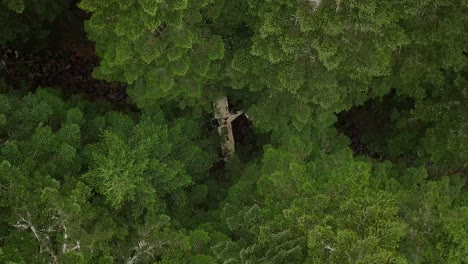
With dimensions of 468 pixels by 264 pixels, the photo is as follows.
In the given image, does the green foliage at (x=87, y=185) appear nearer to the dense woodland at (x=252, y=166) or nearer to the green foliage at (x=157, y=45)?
the dense woodland at (x=252, y=166)

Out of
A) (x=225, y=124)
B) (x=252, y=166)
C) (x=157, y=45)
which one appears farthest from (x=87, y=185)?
(x=225, y=124)

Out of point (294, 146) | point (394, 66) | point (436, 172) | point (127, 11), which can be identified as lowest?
point (436, 172)

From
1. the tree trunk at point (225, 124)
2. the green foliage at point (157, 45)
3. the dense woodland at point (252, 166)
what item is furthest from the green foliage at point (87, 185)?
the tree trunk at point (225, 124)

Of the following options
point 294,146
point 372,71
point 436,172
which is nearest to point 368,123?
point 436,172

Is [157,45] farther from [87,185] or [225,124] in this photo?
[225,124]

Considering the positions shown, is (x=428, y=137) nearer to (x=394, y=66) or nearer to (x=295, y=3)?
(x=394, y=66)

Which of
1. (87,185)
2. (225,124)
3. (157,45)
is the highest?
(157,45)

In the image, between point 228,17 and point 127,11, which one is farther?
point 228,17

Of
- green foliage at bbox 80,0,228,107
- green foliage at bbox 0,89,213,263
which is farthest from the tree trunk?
green foliage at bbox 80,0,228,107

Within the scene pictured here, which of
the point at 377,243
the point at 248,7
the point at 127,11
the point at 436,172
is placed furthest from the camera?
the point at 436,172
